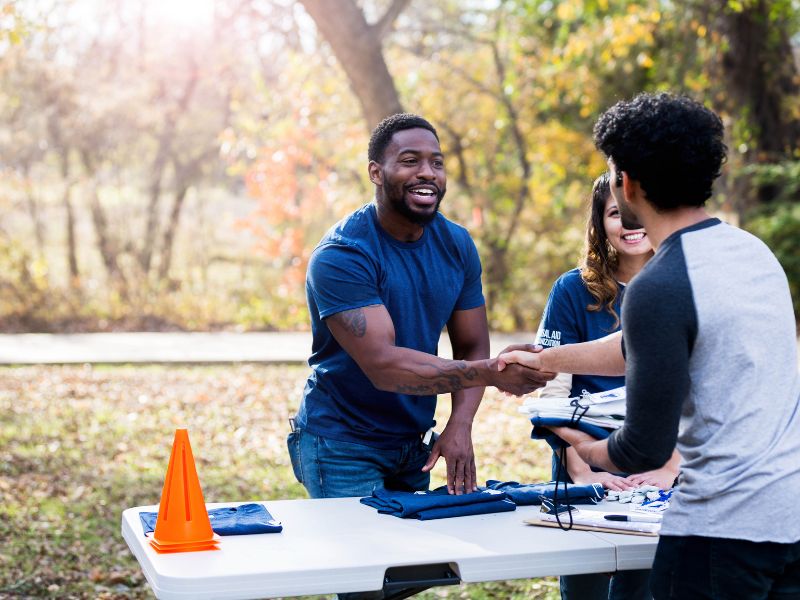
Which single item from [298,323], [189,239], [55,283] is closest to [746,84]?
[298,323]

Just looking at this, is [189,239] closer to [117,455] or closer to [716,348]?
[117,455]

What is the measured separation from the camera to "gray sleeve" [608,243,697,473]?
2393mm

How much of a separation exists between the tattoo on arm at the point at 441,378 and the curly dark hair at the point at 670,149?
120 centimetres

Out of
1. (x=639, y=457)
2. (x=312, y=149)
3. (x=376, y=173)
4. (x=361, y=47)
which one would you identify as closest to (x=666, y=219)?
(x=639, y=457)

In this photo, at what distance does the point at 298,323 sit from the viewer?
16578 millimetres

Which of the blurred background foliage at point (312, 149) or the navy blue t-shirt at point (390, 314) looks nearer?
the navy blue t-shirt at point (390, 314)

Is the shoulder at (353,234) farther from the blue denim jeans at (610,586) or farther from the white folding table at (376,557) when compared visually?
the blue denim jeans at (610,586)

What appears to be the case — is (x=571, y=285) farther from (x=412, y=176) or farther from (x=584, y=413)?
(x=584, y=413)

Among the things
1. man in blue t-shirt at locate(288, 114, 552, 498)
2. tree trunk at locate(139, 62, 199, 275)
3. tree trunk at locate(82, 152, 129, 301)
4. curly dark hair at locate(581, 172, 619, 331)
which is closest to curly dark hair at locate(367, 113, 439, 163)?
man in blue t-shirt at locate(288, 114, 552, 498)

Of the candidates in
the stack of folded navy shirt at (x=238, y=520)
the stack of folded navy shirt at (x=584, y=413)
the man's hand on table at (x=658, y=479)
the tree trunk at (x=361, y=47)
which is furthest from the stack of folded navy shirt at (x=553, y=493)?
the tree trunk at (x=361, y=47)

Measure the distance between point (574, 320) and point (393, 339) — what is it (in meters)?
0.70

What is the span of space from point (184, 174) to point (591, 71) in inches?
283

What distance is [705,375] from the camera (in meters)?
2.46

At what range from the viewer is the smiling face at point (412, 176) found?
12.7ft
